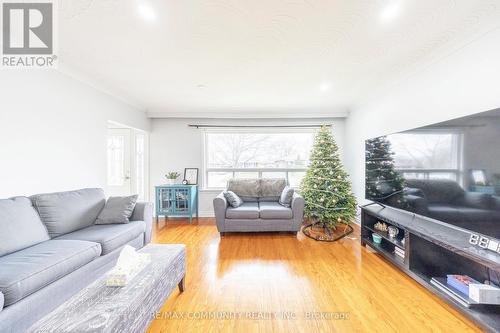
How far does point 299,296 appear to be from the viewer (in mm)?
1829

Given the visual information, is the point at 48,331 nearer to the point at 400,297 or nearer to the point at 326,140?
the point at 400,297

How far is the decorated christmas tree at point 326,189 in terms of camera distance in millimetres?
3398

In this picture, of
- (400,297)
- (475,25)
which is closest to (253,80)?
(475,25)

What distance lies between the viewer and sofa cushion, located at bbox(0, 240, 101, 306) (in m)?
1.25

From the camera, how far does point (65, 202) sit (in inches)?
85.0

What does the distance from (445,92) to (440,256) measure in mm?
1694

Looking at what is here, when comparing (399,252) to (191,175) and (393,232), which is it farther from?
(191,175)

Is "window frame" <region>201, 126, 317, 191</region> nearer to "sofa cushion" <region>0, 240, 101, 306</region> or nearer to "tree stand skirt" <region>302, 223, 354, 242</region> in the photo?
"tree stand skirt" <region>302, 223, 354, 242</region>

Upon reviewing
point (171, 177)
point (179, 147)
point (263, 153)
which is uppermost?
point (179, 147)

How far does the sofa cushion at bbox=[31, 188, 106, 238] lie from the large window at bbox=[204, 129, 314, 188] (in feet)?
7.79

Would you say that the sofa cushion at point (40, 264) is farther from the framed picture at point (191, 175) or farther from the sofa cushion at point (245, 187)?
the framed picture at point (191, 175)

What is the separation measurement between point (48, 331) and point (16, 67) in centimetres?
255

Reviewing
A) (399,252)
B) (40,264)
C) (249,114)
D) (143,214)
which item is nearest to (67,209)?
(143,214)

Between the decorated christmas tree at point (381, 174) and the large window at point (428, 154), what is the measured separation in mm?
108
